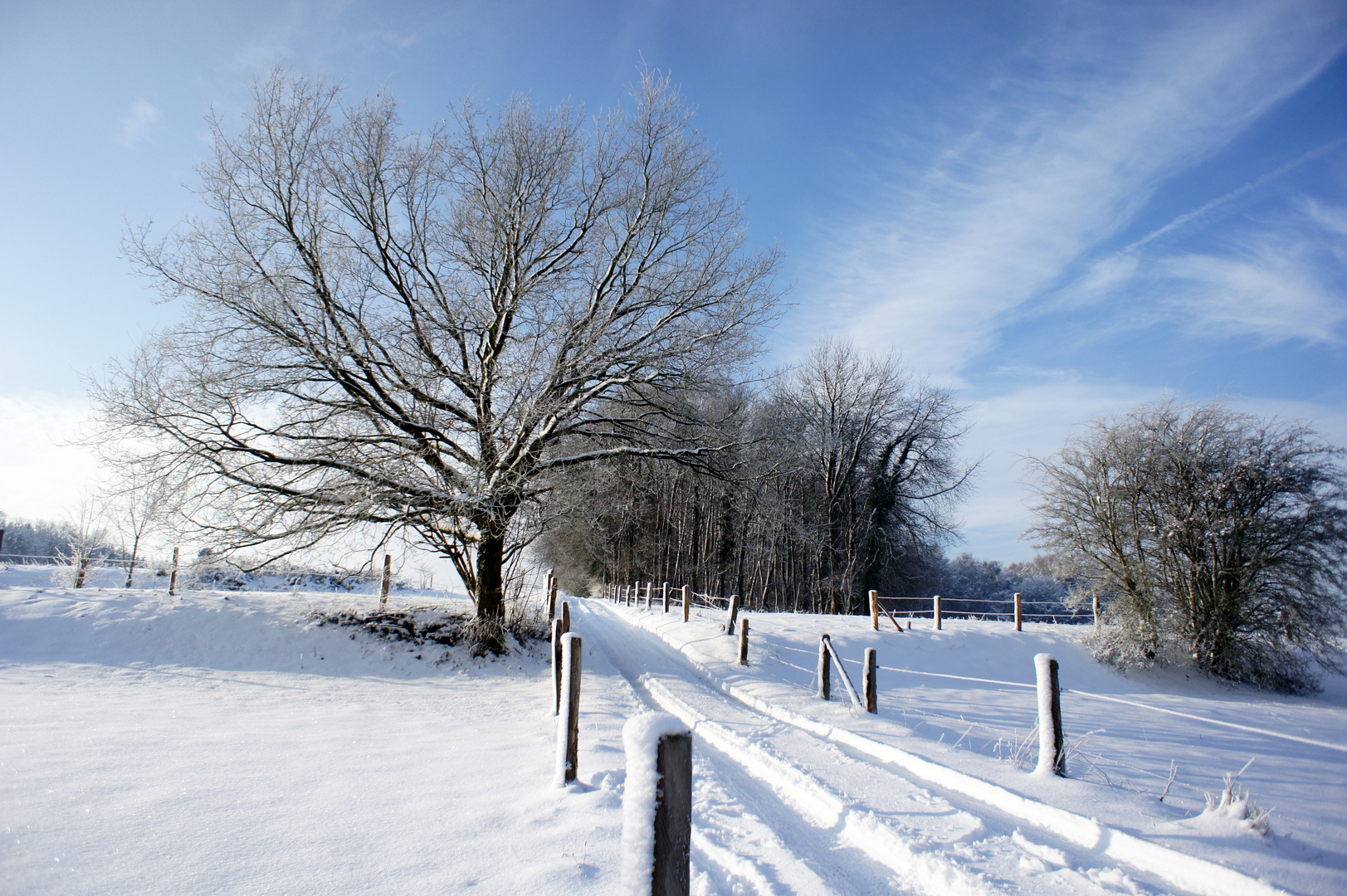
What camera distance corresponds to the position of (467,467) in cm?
1108

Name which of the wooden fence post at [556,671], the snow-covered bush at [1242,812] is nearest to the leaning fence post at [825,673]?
the wooden fence post at [556,671]

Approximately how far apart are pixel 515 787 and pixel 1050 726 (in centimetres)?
460

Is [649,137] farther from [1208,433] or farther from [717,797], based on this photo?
[1208,433]

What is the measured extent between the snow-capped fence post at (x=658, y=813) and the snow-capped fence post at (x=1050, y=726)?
4.63m

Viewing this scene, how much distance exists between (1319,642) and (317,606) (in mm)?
25919

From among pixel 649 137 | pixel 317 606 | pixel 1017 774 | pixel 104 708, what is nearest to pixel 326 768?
pixel 104 708

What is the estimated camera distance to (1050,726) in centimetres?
527

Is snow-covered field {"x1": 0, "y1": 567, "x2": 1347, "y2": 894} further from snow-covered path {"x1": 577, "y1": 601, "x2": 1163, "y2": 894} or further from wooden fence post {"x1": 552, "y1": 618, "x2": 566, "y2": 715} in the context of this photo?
wooden fence post {"x1": 552, "y1": 618, "x2": 566, "y2": 715}

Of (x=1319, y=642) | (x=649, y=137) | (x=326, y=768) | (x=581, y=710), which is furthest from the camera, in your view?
(x=1319, y=642)

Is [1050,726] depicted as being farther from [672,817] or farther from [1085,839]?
[672,817]

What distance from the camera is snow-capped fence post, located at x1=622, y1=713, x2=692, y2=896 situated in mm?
1780

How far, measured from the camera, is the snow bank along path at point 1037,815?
124 inches

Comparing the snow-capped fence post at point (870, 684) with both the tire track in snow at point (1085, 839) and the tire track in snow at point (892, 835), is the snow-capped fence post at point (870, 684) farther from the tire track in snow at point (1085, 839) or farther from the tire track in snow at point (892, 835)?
the tire track in snow at point (892, 835)

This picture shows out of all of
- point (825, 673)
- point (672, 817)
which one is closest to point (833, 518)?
point (825, 673)
